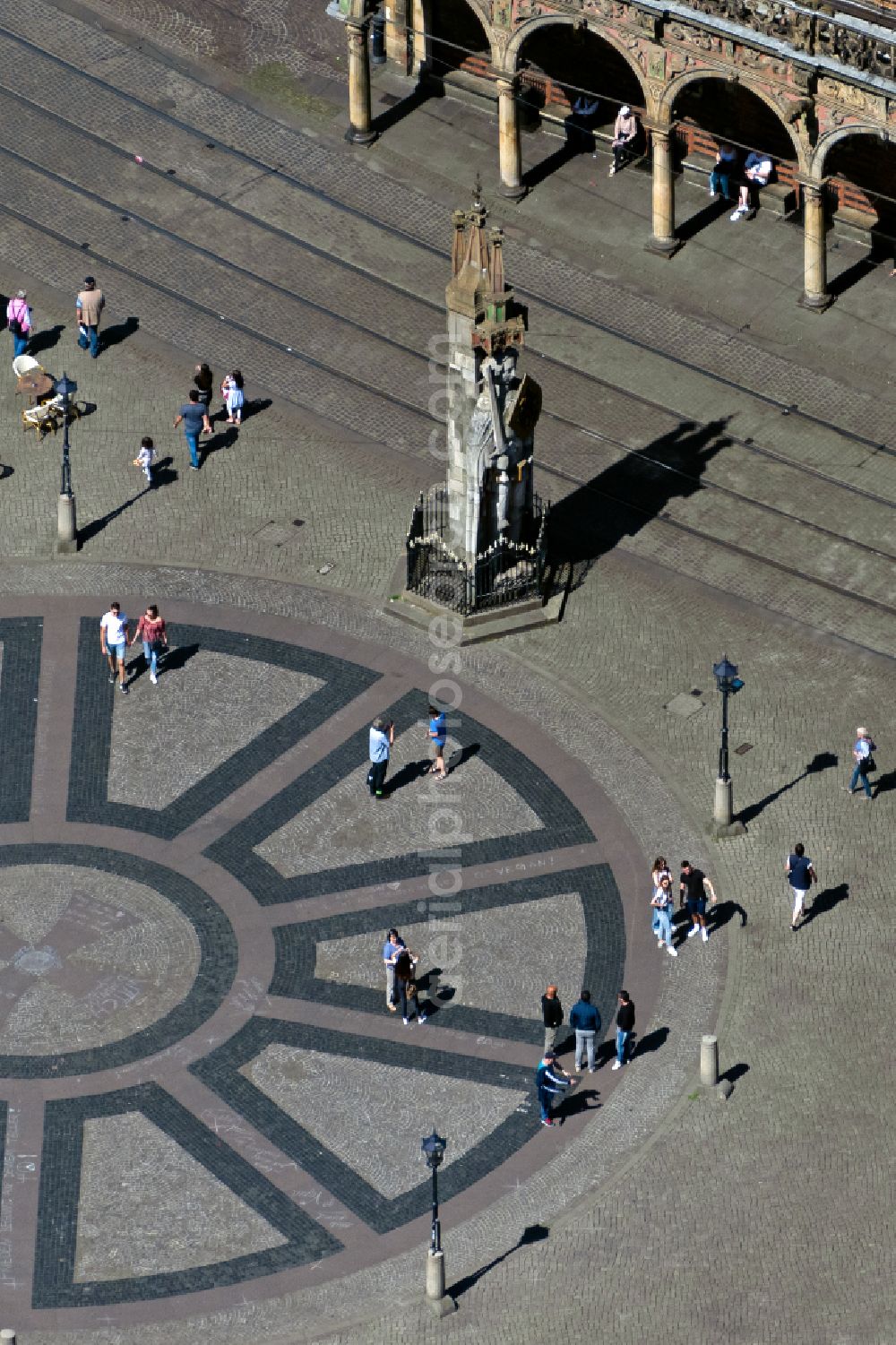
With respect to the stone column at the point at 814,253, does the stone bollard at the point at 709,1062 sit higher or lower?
lower

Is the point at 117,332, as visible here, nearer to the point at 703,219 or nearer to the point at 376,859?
the point at 703,219

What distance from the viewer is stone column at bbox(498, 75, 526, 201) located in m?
99.3

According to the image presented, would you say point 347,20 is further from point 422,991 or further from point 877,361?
point 422,991

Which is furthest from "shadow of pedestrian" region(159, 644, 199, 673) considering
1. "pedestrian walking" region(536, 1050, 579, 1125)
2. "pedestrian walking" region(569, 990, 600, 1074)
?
"pedestrian walking" region(536, 1050, 579, 1125)

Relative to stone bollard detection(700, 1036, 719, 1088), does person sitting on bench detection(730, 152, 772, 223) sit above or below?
above

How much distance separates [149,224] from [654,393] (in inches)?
615

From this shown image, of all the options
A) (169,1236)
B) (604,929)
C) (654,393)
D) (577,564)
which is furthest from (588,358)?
(169,1236)

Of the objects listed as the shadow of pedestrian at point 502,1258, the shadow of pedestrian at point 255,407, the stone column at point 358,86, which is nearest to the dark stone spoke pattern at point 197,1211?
the shadow of pedestrian at point 502,1258

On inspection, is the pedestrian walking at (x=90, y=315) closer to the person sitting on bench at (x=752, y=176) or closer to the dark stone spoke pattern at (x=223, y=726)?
the dark stone spoke pattern at (x=223, y=726)

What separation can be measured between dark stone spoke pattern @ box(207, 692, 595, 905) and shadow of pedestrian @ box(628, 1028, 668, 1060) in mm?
6142

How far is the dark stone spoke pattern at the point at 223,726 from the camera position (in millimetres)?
83000

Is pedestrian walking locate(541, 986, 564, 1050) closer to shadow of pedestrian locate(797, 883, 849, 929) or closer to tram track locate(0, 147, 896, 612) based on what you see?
shadow of pedestrian locate(797, 883, 849, 929)

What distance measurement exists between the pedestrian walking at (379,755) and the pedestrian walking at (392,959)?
5711 mm

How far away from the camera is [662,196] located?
9800 centimetres
